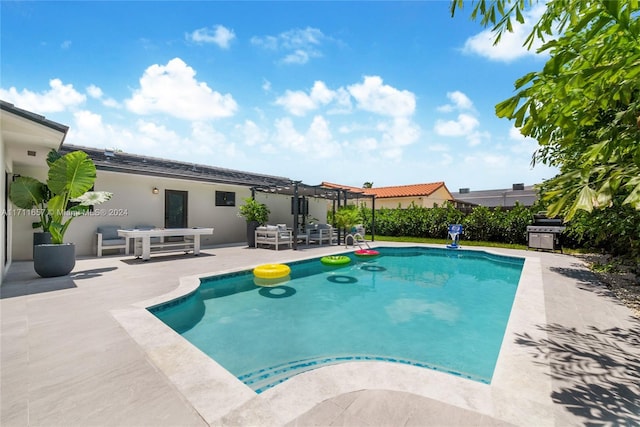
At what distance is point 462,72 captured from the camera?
1128 centimetres

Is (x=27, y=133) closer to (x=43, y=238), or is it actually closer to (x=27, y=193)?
(x=27, y=193)

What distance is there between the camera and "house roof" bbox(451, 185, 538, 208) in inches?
1250

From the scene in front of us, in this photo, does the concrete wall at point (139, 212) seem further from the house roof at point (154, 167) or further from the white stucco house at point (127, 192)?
the house roof at point (154, 167)

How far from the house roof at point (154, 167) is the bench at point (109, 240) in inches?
94.2

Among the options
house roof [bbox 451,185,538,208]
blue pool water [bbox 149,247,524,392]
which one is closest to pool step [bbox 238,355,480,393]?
blue pool water [bbox 149,247,524,392]

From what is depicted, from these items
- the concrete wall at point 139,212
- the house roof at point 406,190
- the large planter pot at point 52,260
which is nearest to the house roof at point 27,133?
the large planter pot at point 52,260

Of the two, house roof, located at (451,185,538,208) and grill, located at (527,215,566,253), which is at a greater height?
house roof, located at (451,185,538,208)

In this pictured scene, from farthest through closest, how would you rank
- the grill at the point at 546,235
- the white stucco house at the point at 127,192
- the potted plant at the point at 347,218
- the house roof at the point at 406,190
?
the house roof at the point at 406,190
the potted plant at the point at 347,218
the grill at the point at 546,235
the white stucco house at the point at 127,192

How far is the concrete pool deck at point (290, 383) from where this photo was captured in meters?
2.28

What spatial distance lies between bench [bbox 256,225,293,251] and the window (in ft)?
10.0

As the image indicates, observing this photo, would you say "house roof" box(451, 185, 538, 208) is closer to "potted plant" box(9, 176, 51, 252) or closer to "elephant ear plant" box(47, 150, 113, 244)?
"elephant ear plant" box(47, 150, 113, 244)

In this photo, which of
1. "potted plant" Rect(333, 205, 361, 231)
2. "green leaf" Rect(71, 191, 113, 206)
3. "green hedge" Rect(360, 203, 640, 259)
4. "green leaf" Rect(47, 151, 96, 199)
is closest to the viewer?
"green leaf" Rect(47, 151, 96, 199)

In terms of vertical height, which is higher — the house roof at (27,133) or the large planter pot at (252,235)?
the house roof at (27,133)

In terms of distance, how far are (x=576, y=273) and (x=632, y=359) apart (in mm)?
6633
